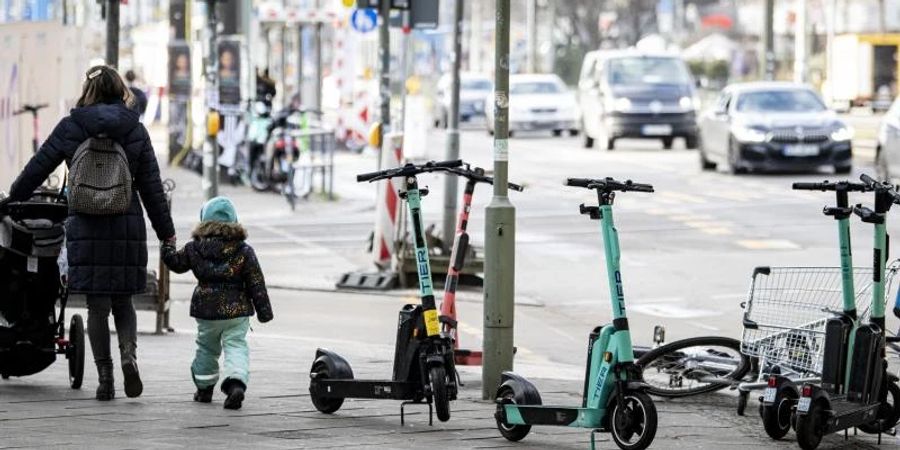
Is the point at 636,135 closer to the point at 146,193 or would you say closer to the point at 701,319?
the point at 701,319

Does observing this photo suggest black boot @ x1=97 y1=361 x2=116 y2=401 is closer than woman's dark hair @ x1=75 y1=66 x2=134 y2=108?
Yes

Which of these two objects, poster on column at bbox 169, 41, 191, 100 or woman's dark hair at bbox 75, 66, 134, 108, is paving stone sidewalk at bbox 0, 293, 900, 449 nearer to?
woman's dark hair at bbox 75, 66, 134, 108

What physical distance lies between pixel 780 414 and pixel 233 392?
257cm

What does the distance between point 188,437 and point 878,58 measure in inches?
2388

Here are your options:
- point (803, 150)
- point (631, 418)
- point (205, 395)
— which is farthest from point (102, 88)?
point (803, 150)

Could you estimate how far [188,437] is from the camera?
886cm

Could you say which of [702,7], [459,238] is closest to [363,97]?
[459,238]

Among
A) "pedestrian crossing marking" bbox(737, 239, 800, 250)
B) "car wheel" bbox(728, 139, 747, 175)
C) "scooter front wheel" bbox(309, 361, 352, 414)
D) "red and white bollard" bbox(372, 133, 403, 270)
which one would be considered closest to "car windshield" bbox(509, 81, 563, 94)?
"car wheel" bbox(728, 139, 747, 175)

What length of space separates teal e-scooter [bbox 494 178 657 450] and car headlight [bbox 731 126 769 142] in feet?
75.0

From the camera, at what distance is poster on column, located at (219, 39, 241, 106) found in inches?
1219

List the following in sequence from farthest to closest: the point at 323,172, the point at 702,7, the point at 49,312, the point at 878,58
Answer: the point at 702,7, the point at 878,58, the point at 323,172, the point at 49,312

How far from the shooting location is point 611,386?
864 centimetres

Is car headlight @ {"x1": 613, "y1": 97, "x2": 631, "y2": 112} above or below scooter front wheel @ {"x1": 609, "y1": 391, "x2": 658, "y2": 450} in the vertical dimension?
above

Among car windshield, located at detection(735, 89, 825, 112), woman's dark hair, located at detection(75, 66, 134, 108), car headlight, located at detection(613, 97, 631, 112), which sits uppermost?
woman's dark hair, located at detection(75, 66, 134, 108)
